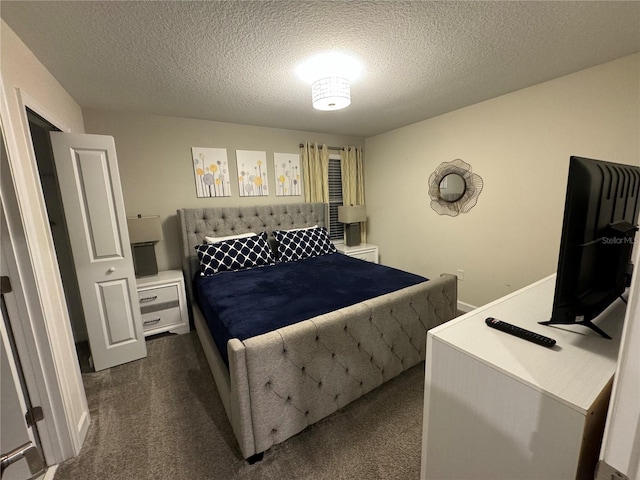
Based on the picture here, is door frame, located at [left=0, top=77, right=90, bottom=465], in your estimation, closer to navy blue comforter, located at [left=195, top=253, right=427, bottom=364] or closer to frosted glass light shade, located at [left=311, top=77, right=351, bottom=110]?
navy blue comforter, located at [left=195, top=253, right=427, bottom=364]

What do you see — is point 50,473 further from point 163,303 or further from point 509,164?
point 509,164

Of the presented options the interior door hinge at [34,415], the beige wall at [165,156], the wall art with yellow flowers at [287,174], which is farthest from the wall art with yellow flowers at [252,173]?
the interior door hinge at [34,415]

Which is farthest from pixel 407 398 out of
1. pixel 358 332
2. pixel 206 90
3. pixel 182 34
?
pixel 206 90

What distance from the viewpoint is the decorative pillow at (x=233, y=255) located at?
279 centimetres

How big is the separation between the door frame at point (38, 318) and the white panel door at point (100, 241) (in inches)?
17.3

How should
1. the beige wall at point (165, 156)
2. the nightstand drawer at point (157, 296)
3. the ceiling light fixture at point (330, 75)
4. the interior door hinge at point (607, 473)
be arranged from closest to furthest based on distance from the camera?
the interior door hinge at point (607, 473) → the ceiling light fixture at point (330, 75) → the nightstand drawer at point (157, 296) → the beige wall at point (165, 156)

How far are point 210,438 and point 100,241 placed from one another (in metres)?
1.69

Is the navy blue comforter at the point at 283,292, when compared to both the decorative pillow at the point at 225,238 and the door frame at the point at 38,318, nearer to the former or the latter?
the decorative pillow at the point at 225,238

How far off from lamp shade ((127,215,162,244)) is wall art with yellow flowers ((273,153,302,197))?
1.52 meters

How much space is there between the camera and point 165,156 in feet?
9.77

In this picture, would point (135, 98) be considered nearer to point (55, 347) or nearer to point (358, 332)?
point (55, 347)

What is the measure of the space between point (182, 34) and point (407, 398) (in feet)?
8.72

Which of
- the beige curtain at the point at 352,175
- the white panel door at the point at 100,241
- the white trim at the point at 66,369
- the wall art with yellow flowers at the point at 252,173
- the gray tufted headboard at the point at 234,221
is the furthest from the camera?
the beige curtain at the point at 352,175

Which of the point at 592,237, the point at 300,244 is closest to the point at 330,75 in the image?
the point at 592,237
